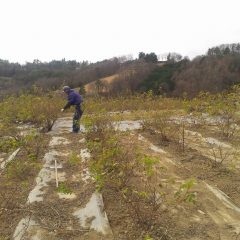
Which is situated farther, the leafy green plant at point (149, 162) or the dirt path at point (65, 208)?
the dirt path at point (65, 208)

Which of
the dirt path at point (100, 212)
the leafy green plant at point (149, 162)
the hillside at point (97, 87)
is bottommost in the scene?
the hillside at point (97, 87)

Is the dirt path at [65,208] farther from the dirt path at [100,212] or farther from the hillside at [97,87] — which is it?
the hillside at [97,87]

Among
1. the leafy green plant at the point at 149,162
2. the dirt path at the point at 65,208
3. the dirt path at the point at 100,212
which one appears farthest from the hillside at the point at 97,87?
the leafy green plant at the point at 149,162

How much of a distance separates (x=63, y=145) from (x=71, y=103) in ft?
5.77

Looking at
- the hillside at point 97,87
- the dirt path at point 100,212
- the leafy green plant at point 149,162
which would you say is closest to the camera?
the leafy green plant at point 149,162

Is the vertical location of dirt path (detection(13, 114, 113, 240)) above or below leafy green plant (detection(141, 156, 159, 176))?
below

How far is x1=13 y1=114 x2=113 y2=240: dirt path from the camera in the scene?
3.78 metres

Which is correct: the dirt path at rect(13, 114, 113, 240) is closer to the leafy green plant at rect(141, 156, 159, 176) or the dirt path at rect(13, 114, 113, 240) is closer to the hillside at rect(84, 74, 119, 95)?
the leafy green plant at rect(141, 156, 159, 176)

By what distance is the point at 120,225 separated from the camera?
12.9 ft

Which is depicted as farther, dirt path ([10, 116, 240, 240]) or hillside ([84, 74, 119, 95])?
hillside ([84, 74, 119, 95])

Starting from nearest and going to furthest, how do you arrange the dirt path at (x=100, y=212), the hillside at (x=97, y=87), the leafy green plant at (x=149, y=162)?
the leafy green plant at (x=149, y=162) → the dirt path at (x=100, y=212) → the hillside at (x=97, y=87)

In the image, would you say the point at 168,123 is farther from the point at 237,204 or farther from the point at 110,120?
the point at 237,204

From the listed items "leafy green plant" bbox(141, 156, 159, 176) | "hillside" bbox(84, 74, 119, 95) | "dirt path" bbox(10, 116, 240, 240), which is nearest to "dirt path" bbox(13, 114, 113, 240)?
"dirt path" bbox(10, 116, 240, 240)

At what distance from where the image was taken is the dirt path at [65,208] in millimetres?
3783
